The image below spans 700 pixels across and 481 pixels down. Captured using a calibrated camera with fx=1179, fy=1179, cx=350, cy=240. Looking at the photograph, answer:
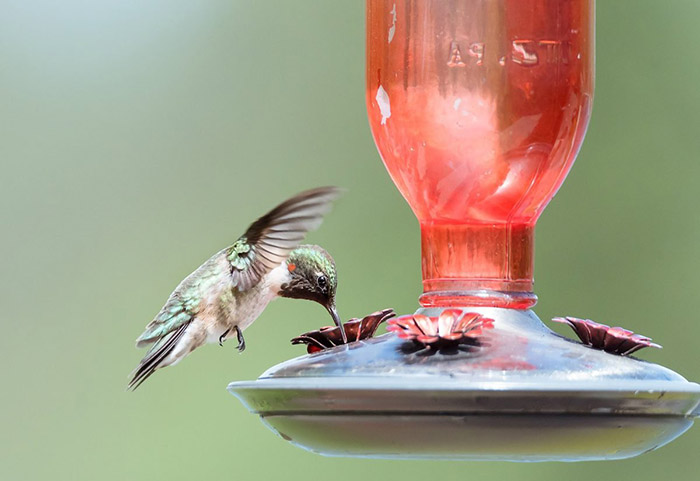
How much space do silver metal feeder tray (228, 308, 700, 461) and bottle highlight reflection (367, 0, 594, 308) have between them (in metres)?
0.31

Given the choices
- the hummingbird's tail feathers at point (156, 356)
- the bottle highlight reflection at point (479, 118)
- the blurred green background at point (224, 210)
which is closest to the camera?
the bottle highlight reflection at point (479, 118)

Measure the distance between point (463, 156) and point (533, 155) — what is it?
12 centimetres

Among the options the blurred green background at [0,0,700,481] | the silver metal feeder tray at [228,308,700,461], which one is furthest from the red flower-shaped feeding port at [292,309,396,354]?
the blurred green background at [0,0,700,481]

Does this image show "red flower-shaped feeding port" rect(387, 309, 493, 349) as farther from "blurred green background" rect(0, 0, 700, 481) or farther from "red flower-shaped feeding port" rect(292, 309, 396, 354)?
"blurred green background" rect(0, 0, 700, 481)

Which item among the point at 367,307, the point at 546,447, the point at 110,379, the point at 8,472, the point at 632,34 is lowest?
the point at 8,472

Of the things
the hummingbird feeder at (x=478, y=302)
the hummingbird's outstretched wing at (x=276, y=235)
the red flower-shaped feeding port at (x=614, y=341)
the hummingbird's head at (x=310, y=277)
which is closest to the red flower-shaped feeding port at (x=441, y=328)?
the hummingbird feeder at (x=478, y=302)

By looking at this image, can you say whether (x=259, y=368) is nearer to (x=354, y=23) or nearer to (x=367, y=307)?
(x=367, y=307)

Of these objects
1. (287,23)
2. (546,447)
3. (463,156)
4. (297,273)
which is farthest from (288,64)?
(546,447)

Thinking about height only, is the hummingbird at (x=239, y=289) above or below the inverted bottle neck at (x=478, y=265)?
below

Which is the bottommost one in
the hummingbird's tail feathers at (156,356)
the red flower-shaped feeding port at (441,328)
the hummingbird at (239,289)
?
the hummingbird's tail feathers at (156,356)

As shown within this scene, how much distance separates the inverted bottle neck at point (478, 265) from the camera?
6.66 ft

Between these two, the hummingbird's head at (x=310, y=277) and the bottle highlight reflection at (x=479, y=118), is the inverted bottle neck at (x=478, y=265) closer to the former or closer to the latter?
the bottle highlight reflection at (x=479, y=118)

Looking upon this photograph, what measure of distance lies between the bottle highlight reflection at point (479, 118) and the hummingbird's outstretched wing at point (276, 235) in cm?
56

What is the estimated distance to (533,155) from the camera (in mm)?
2033
